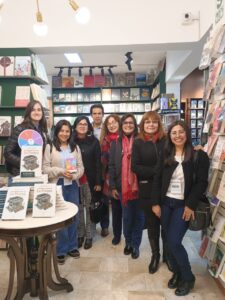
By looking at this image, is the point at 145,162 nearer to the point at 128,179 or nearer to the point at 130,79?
the point at 128,179

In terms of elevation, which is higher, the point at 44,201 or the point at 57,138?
the point at 57,138

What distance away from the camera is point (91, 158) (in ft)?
10.3

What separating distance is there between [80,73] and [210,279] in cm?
600

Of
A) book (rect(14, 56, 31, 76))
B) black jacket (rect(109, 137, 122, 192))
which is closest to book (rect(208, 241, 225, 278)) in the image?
black jacket (rect(109, 137, 122, 192))

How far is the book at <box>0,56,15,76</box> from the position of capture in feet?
11.5

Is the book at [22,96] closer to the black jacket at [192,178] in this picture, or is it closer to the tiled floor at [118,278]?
the tiled floor at [118,278]

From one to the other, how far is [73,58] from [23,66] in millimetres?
2910

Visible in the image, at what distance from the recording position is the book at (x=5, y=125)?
3533 millimetres

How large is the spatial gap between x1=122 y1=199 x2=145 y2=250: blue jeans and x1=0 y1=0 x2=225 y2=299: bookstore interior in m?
0.62

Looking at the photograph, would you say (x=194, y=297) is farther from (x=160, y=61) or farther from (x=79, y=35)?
(x=160, y=61)

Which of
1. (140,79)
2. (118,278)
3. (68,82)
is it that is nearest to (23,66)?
(118,278)

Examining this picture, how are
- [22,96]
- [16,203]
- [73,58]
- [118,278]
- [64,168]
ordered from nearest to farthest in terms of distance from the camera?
[16,203], [118,278], [64,168], [22,96], [73,58]

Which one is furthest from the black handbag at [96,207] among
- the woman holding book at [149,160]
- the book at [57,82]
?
the book at [57,82]

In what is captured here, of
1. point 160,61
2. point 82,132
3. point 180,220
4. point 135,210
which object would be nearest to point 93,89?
point 160,61
